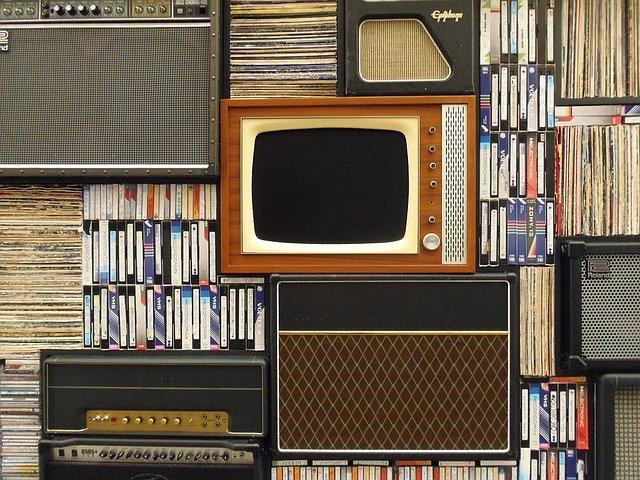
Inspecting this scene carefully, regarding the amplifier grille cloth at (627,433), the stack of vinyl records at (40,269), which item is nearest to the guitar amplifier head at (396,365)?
the amplifier grille cloth at (627,433)

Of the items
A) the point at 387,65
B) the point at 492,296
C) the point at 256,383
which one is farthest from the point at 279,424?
the point at 387,65

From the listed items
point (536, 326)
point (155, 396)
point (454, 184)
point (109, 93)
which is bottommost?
point (155, 396)

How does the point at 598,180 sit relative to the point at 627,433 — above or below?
above

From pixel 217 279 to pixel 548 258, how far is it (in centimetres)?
106

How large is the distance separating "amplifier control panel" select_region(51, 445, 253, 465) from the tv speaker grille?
34.7 inches

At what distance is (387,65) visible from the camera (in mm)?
1631

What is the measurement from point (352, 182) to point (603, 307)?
0.85 m

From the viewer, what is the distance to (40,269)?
1.76m

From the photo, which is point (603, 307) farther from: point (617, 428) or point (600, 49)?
point (600, 49)

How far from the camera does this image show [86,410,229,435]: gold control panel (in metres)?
1.64

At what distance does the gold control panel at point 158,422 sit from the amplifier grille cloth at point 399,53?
1.15 meters

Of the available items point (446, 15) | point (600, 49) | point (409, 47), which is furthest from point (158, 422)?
point (600, 49)

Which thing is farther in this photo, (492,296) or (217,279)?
(217,279)

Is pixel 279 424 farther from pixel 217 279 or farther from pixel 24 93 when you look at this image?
pixel 24 93
